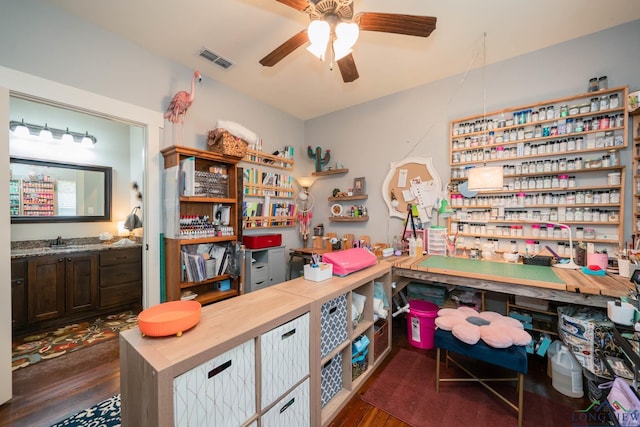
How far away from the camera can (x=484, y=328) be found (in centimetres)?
162

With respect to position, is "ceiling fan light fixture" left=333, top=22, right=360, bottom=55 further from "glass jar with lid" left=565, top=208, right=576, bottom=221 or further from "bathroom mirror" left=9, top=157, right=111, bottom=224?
"bathroom mirror" left=9, top=157, right=111, bottom=224

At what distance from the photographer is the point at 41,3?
181 cm

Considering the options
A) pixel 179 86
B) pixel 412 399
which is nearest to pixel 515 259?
pixel 412 399

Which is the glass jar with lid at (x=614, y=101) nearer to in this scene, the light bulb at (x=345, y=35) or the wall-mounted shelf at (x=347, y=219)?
the light bulb at (x=345, y=35)

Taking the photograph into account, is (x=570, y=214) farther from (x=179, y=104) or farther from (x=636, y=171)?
(x=179, y=104)

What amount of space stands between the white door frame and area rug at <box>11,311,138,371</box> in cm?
70


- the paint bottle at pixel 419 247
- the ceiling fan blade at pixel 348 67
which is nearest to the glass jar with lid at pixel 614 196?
the paint bottle at pixel 419 247

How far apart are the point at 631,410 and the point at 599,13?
2.72 metres

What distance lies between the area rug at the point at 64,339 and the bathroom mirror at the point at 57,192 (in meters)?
1.42

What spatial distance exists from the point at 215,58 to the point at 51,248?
3.07 m

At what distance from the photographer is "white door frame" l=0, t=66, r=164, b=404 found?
65.1 inches

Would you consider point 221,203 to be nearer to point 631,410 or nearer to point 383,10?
point 383,10

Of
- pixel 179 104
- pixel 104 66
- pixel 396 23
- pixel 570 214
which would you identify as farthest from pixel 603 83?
pixel 104 66

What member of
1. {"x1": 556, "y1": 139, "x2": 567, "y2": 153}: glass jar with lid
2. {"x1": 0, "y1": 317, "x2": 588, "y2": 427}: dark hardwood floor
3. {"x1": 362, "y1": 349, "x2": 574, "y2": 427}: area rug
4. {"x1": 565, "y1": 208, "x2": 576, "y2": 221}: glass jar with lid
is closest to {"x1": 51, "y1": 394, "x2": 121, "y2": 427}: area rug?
{"x1": 0, "y1": 317, "x2": 588, "y2": 427}: dark hardwood floor
